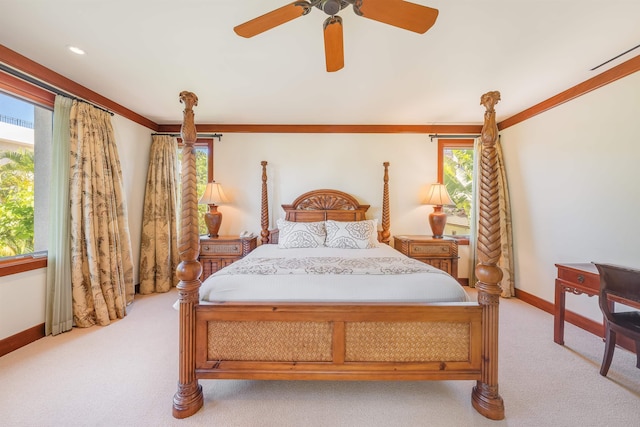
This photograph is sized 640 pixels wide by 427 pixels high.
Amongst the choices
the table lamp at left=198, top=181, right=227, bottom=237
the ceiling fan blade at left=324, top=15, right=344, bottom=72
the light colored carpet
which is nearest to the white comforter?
the light colored carpet

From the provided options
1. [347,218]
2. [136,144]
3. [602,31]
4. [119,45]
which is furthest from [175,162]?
[602,31]

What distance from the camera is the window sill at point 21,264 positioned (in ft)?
6.68

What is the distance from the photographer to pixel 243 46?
6.24ft

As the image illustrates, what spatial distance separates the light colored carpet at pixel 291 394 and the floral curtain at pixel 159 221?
1.26 meters

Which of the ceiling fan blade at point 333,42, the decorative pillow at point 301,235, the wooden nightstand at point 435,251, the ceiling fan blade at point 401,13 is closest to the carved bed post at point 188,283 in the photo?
the ceiling fan blade at point 333,42

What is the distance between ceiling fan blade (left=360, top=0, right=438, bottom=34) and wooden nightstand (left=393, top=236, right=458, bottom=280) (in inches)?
101

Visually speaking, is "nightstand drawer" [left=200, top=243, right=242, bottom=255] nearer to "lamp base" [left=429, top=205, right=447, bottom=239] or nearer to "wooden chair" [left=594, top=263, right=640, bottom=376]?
"lamp base" [left=429, top=205, right=447, bottom=239]

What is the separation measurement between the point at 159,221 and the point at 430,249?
378cm

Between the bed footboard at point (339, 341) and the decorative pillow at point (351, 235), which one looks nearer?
the bed footboard at point (339, 341)

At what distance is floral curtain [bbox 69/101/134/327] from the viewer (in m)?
2.43

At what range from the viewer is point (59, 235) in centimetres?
236

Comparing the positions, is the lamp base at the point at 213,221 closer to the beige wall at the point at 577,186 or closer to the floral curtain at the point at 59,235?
the floral curtain at the point at 59,235

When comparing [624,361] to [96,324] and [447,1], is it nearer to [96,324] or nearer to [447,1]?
[447,1]

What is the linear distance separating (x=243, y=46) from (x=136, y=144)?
2441 millimetres
